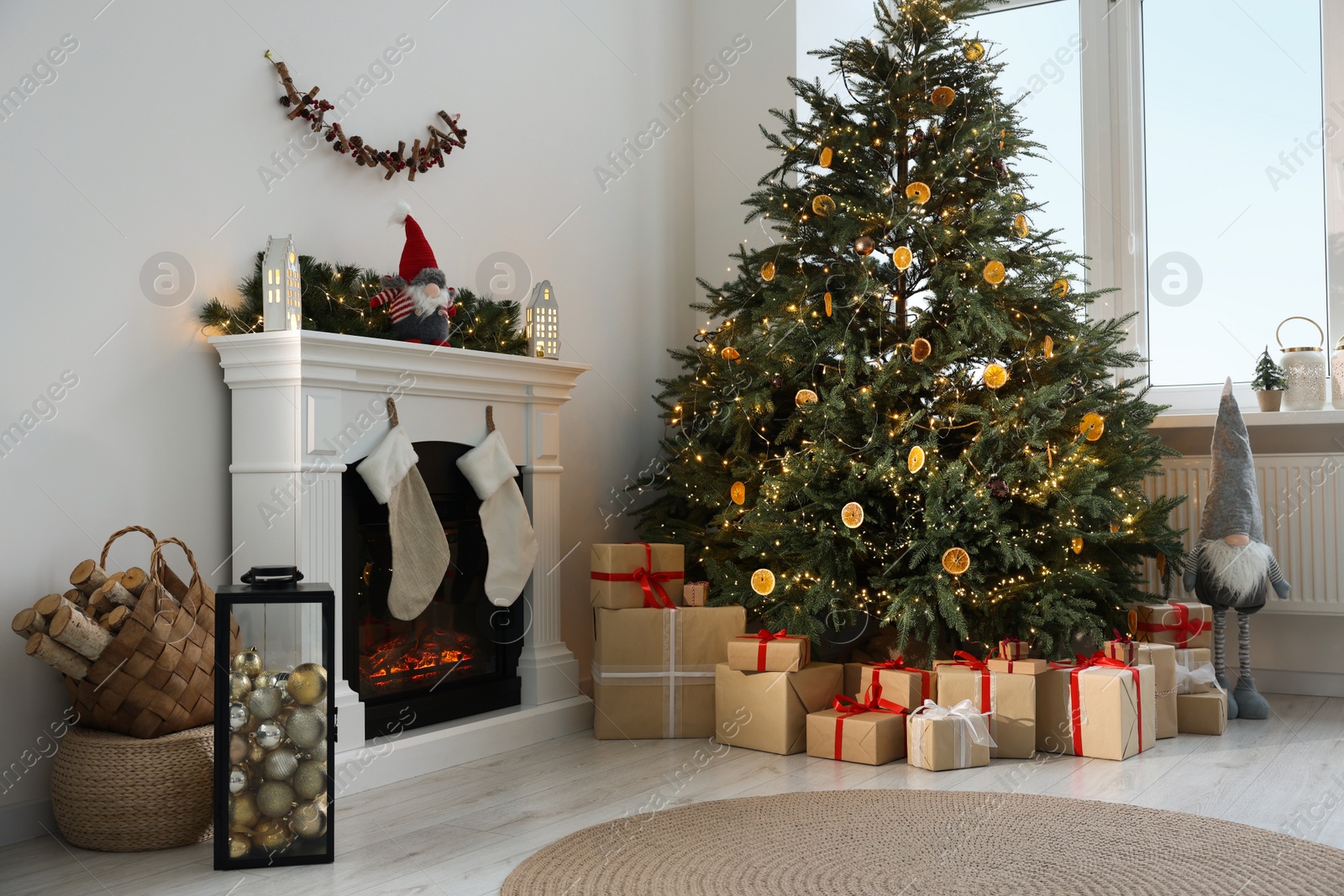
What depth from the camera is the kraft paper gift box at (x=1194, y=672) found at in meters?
3.46

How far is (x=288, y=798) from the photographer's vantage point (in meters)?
2.27

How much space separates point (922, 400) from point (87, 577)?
2297mm

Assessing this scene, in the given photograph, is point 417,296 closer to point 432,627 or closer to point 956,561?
point 432,627

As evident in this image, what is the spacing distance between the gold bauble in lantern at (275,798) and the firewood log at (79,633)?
46cm

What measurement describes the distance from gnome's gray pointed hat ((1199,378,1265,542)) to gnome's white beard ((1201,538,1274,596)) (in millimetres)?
47

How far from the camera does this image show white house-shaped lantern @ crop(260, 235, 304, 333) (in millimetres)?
2748

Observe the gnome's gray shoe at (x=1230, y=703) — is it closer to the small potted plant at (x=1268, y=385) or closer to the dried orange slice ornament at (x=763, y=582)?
the small potted plant at (x=1268, y=385)

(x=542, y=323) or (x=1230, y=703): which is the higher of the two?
(x=542, y=323)

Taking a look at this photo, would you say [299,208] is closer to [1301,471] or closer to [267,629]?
[267,629]

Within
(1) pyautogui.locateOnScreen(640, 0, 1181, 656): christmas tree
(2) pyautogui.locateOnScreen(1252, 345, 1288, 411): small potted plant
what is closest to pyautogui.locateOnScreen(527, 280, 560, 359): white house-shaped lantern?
(1) pyautogui.locateOnScreen(640, 0, 1181, 656): christmas tree

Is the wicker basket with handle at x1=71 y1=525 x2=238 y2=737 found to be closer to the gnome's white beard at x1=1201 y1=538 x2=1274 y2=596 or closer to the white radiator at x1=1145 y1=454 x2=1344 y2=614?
the gnome's white beard at x1=1201 y1=538 x2=1274 y2=596

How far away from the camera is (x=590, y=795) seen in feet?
9.14

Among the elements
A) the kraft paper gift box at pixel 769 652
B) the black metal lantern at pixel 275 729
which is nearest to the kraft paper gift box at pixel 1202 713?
the kraft paper gift box at pixel 769 652

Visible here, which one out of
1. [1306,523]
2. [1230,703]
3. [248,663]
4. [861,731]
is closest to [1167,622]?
[1230,703]
